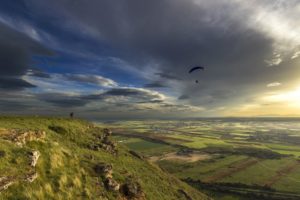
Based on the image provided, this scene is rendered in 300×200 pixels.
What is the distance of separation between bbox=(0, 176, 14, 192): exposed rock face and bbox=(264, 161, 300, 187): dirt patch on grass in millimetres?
144069

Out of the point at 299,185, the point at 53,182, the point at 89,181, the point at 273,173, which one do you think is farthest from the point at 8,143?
the point at 273,173

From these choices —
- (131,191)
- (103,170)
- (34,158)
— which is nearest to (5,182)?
(34,158)

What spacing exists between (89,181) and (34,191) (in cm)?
1180

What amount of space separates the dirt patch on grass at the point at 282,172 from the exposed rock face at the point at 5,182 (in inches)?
5672

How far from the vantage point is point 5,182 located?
2419 cm

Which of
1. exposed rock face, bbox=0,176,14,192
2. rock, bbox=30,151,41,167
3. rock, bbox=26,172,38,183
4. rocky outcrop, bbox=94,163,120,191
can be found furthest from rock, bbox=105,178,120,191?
exposed rock face, bbox=0,176,14,192

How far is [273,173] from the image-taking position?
167m

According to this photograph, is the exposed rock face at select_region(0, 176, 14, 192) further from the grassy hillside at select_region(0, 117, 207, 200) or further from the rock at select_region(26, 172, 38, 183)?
the rock at select_region(26, 172, 38, 183)

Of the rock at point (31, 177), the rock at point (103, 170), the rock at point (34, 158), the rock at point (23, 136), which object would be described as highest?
the rock at point (23, 136)

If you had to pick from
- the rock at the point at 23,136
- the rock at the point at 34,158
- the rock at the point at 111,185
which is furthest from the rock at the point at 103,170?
the rock at the point at 34,158

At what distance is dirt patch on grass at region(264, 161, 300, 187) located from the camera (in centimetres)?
14469

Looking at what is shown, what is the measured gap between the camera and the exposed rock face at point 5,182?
23.7 meters

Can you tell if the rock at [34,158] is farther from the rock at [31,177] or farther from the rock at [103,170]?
the rock at [103,170]

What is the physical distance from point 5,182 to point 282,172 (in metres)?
184
